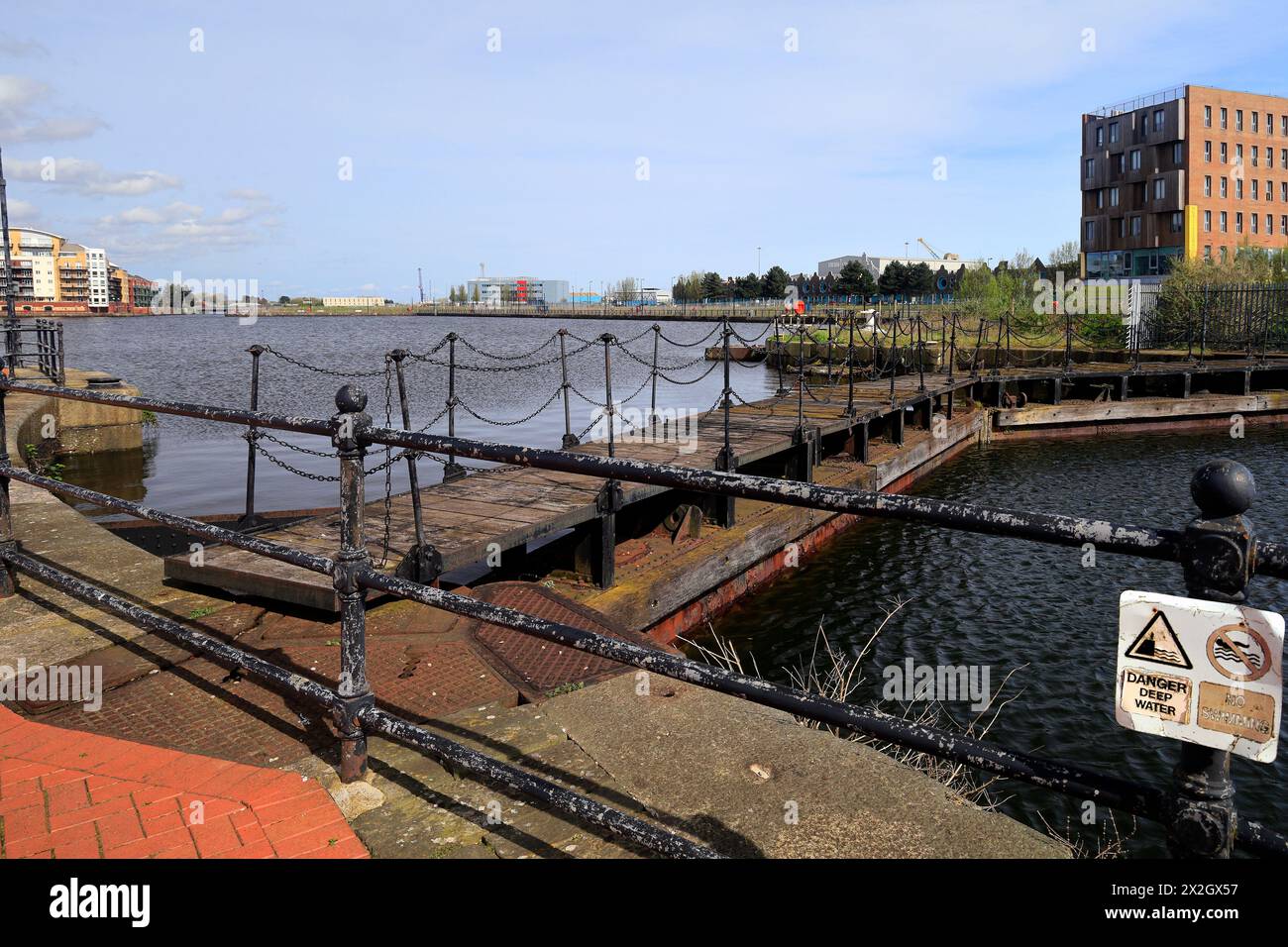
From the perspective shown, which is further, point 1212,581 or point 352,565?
point 352,565

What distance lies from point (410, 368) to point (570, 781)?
154 feet

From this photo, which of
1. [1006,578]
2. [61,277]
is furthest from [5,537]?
[61,277]

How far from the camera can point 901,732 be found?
Result: 6.56 feet

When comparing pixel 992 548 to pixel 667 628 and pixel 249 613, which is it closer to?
pixel 667 628

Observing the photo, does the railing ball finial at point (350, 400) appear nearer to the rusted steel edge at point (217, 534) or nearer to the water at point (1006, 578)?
the rusted steel edge at point (217, 534)

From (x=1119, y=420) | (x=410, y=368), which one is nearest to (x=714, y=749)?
(x=1119, y=420)

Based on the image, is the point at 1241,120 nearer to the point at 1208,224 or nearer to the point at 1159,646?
the point at 1208,224

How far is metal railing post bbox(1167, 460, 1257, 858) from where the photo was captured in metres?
1.59

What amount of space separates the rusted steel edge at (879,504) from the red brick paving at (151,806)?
1.22 m

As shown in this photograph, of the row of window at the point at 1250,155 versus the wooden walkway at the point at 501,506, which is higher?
the row of window at the point at 1250,155

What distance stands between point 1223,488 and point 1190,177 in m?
73.8

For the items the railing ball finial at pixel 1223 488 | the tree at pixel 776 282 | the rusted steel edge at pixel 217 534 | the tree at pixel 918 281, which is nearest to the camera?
the railing ball finial at pixel 1223 488

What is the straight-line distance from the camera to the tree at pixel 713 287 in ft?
564

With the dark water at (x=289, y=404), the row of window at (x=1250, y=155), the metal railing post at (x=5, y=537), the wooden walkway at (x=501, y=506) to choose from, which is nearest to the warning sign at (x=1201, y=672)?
the wooden walkway at (x=501, y=506)
